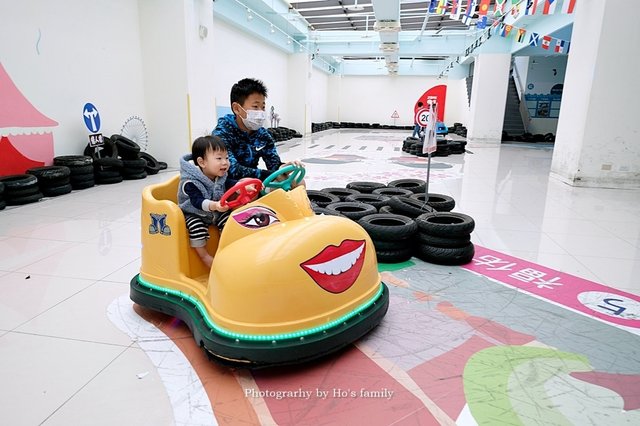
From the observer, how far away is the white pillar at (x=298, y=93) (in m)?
16.0

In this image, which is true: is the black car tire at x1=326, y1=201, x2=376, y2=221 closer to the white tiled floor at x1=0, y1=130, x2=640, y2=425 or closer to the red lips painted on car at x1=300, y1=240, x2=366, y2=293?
the white tiled floor at x1=0, y1=130, x2=640, y2=425

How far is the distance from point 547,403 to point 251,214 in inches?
55.9

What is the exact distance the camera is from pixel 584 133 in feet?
21.2

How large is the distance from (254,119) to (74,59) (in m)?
4.77

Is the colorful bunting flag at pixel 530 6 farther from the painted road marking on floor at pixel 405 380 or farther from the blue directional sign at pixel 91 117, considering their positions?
the painted road marking on floor at pixel 405 380

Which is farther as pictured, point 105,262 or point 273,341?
point 105,262

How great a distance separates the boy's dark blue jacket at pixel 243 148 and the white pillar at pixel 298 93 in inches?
536

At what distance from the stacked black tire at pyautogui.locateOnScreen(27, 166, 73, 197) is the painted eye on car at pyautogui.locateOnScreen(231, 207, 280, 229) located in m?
4.08

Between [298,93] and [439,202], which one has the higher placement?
[298,93]

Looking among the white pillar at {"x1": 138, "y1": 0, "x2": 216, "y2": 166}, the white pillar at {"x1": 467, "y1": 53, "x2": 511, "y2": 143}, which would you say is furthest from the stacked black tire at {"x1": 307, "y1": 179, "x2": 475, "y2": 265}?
the white pillar at {"x1": 467, "y1": 53, "x2": 511, "y2": 143}

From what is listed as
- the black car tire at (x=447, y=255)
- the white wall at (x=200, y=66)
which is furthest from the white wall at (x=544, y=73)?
the black car tire at (x=447, y=255)

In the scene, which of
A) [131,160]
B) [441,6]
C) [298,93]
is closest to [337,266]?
[131,160]

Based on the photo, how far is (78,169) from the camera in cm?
538

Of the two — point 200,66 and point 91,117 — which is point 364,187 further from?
point 200,66
